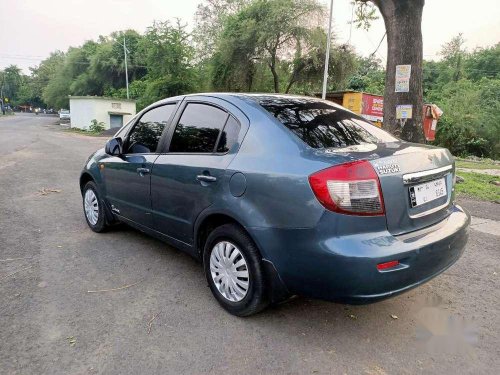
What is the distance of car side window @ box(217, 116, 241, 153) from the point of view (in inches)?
115

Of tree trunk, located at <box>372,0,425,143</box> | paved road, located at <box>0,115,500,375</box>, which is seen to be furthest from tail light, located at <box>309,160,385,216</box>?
tree trunk, located at <box>372,0,425,143</box>

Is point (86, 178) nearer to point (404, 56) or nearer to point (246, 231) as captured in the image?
point (246, 231)

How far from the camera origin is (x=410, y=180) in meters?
2.47

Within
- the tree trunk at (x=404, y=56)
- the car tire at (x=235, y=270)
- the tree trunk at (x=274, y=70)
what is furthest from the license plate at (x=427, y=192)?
the tree trunk at (x=274, y=70)

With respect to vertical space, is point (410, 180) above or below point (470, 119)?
below

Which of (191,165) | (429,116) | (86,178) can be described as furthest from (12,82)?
(191,165)

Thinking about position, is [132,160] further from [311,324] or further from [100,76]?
[100,76]

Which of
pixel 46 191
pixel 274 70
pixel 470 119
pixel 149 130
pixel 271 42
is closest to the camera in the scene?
pixel 149 130

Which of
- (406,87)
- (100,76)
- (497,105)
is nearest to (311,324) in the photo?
(406,87)

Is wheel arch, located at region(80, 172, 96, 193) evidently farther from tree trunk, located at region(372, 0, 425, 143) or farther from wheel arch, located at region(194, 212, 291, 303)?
tree trunk, located at region(372, 0, 425, 143)

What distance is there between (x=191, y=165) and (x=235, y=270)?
0.92 meters

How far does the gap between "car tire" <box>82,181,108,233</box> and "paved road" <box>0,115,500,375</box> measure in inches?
20.1

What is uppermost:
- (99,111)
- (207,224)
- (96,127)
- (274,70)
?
(274,70)

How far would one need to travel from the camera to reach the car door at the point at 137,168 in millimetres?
3678
